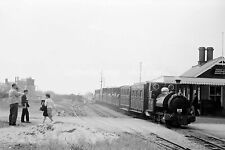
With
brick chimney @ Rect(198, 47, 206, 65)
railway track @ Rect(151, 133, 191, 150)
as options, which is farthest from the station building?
railway track @ Rect(151, 133, 191, 150)

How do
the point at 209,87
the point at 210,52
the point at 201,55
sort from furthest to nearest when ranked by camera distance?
the point at 201,55 → the point at 210,52 → the point at 209,87

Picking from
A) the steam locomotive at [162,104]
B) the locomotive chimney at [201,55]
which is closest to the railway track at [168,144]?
the steam locomotive at [162,104]

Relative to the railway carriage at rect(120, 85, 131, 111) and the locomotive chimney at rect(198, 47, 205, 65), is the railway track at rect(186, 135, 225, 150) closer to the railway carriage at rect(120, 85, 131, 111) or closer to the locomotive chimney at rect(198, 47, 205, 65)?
the railway carriage at rect(120, 85, 131, 111)

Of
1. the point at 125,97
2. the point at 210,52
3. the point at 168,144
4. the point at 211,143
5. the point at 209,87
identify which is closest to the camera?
the point at 168,144

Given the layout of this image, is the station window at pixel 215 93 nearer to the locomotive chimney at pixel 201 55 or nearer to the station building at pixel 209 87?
the station building at pixel 209 87

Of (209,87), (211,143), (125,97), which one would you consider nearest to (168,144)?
(211,143)

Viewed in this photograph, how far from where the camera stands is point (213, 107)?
32688 mm

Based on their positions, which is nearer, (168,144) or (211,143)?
(168,144)

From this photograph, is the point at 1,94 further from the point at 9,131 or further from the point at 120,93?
the point at 9,131

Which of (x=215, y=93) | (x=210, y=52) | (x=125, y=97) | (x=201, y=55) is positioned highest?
(x=210, y=52)

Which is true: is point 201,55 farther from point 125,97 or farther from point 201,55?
point 125,97

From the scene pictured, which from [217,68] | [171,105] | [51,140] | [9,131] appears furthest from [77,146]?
[217,68]

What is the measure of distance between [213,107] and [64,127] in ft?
66.2

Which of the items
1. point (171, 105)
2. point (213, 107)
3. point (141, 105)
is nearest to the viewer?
point (171, 105)
